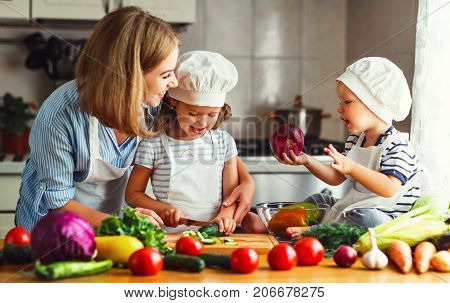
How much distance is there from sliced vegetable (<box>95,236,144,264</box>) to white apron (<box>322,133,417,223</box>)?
1.22 ft

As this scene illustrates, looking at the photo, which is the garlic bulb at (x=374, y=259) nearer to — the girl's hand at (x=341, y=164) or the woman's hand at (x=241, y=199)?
the girl's hand at (x=341, y=164)

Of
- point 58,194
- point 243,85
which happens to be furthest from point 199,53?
point 243,85

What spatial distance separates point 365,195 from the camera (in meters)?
1.18

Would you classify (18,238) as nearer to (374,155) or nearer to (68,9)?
(374,155)

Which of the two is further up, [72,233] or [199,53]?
[199,53]

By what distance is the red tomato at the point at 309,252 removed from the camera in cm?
97

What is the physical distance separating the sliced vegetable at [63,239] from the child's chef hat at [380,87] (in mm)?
547

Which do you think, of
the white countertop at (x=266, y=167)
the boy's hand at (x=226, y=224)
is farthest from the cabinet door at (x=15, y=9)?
the boy's hand at (x=226, y=224)

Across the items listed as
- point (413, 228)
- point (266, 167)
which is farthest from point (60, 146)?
point (266, 167)

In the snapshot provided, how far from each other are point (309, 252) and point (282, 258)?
5 centimetres

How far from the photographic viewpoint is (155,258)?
90 cm

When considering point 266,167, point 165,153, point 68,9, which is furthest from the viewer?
point 68,9

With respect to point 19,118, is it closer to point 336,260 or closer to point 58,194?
point 58,194

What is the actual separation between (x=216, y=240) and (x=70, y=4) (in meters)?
1.43
